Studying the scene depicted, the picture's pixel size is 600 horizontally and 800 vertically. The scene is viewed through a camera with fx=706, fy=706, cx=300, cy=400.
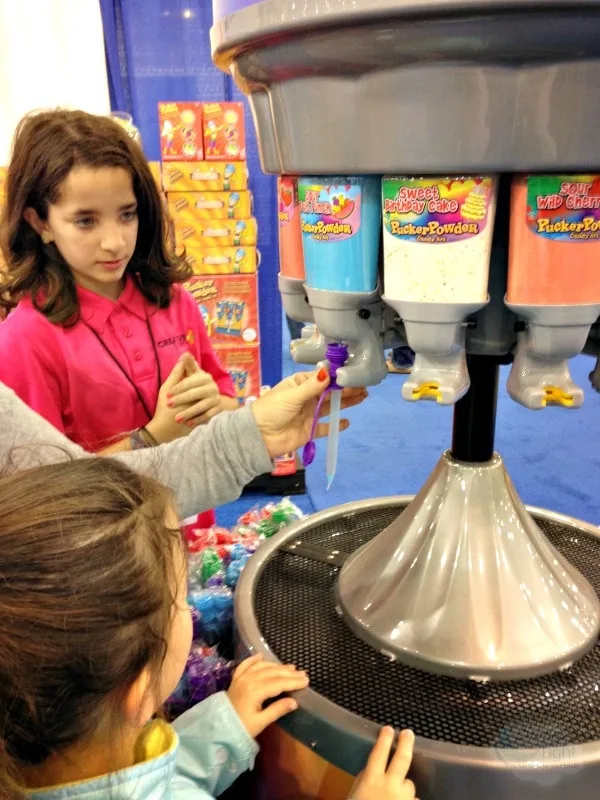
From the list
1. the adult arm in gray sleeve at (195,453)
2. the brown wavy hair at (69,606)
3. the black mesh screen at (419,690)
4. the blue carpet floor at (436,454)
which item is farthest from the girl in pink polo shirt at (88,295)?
the blue carpet floor at (436,454)

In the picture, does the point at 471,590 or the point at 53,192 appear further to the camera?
the point at 53,192

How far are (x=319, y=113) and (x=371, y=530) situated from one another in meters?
0.57

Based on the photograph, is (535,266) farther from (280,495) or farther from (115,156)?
(280,495)

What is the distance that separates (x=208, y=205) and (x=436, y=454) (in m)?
1.24

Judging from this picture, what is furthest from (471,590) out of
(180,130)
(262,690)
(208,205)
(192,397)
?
(180,130)

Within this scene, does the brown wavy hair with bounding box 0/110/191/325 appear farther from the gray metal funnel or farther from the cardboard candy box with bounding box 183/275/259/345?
the cardboard candy box with bounding box 183/275/259/345

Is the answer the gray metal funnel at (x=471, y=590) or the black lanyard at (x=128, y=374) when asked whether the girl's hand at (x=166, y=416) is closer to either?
the black lanyard at (x=128, y=374)

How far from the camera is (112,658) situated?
493 millimetres

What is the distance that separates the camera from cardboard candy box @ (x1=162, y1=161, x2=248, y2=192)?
240cm

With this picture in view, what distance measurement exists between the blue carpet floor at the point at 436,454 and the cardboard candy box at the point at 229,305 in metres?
0.58

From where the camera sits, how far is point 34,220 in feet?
3.47

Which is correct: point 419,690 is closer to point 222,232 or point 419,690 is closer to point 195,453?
point 195,453

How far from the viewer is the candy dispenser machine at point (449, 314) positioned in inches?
20.5

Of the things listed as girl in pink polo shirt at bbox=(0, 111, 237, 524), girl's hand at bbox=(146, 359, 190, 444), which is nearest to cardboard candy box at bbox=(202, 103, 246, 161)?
girl in pink polo shirt at bbox=(0, 111, 237, 524)
